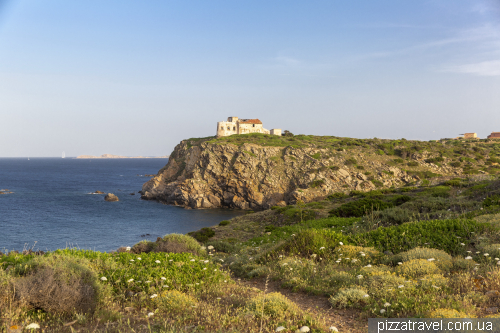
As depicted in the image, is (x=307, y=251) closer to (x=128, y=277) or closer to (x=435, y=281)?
(x=435, y=281)

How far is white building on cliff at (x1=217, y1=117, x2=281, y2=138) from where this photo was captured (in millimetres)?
98181

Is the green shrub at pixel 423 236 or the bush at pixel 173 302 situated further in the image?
the green shrub at pixel 423 236

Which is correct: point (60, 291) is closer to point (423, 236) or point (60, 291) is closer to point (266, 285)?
point (266, 285)

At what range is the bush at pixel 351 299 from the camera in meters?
6.12

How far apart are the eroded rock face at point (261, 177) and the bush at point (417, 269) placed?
53377 mm

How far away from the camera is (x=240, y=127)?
102750 millimetres

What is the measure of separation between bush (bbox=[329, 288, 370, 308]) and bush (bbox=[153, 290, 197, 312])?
9.46 feet

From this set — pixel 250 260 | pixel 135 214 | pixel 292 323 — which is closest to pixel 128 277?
pixel 292 323

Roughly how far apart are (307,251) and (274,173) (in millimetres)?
59406

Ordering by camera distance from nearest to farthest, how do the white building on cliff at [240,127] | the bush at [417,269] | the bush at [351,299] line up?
the bush at [351,299], the bush at [417,269], the white building on cliff at [240,127]

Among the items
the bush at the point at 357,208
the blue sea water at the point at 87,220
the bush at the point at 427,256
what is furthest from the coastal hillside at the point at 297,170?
the bush at the point at 427,256

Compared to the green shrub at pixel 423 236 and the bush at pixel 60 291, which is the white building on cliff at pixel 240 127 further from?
the bush at pixel 60 291

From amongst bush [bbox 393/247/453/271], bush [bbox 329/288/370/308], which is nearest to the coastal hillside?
bush [bbox 393/247/453/271]

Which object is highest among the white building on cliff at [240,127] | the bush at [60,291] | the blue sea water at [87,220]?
the white building on cliff at [240,127]
